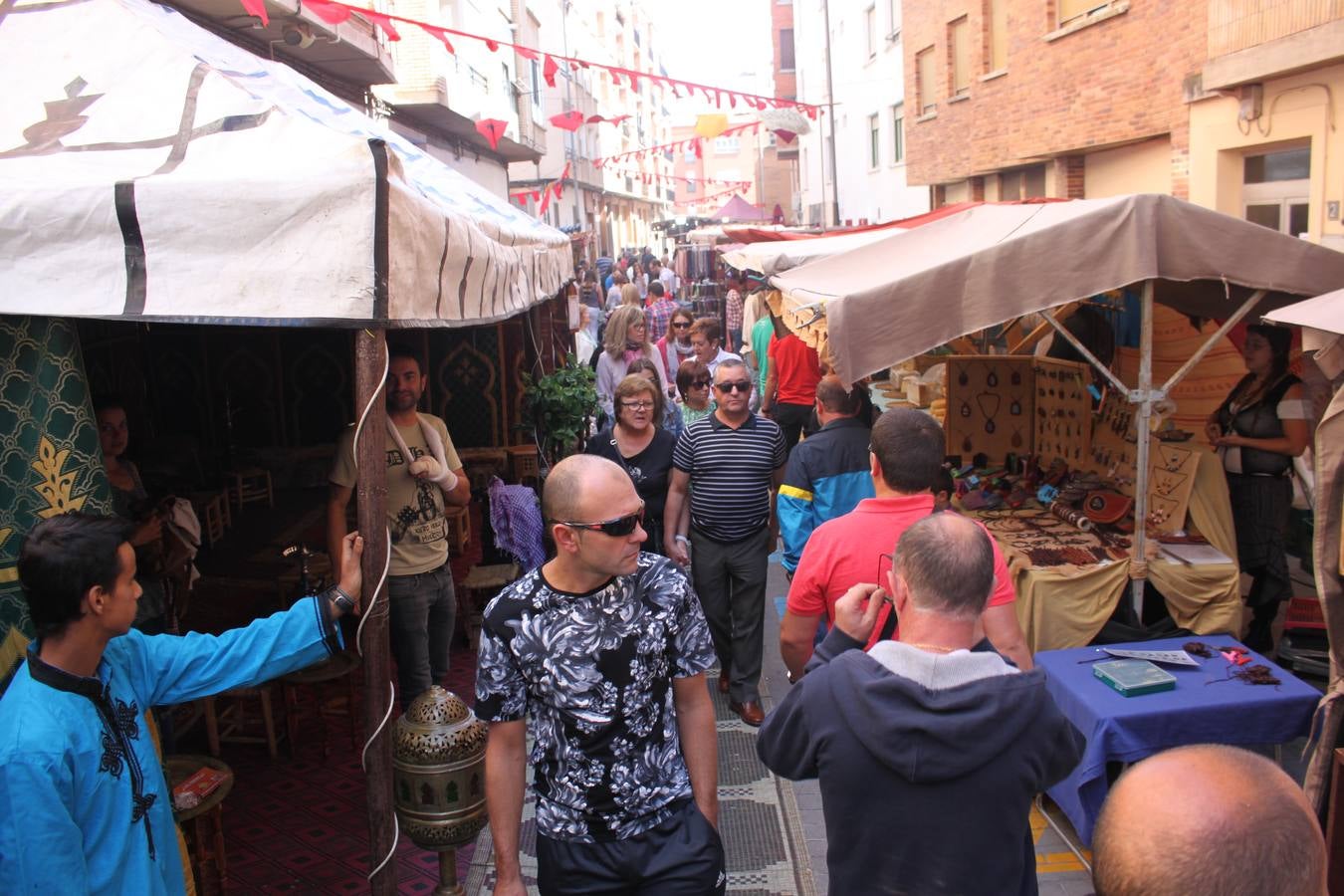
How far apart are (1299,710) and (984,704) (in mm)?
2813

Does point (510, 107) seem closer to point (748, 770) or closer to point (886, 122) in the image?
point (886, 122)

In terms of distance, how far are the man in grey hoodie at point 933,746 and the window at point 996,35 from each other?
57.1ft

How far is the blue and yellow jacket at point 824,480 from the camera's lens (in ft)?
16.1

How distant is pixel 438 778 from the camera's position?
3531 mm

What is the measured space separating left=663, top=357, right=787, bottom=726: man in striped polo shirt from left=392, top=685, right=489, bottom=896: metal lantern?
205 centimetres

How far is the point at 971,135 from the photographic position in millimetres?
18734

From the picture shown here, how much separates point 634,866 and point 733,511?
2.86 m

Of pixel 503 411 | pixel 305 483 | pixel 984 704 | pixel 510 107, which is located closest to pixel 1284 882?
pixel 984 704

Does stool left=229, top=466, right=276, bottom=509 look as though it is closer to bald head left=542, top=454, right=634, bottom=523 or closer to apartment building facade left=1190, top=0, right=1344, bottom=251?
bald head left=542, top=454, right=634, bottom=523

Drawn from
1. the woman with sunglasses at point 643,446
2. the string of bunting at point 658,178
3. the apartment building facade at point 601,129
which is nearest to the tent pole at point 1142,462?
the woman with sunglasses at point 643,446

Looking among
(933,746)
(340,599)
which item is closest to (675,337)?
(340,599)

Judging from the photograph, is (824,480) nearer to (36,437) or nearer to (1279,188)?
(36,437)

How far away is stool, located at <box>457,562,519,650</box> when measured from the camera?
6.85 metres

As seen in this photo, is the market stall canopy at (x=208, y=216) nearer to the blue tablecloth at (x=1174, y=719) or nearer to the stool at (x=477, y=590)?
the blue tablecloth at (x=1174, y=719)
